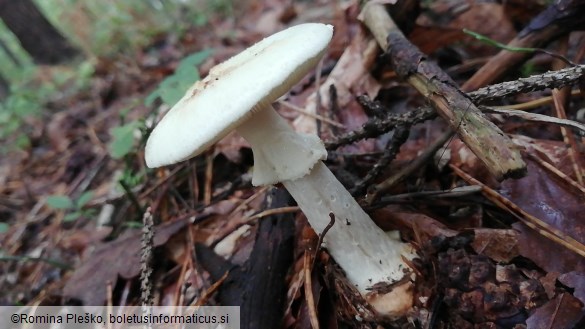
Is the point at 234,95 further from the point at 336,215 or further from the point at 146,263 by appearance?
the point at 146,263

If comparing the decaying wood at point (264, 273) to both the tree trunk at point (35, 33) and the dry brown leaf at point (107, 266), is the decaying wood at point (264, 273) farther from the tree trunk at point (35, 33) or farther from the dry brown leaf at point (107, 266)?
the tree trunk at point (35, 33)

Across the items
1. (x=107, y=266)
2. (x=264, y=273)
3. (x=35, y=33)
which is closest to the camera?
(x=264, y=273)

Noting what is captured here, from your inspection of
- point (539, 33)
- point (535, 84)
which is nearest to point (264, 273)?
point (535, 84)

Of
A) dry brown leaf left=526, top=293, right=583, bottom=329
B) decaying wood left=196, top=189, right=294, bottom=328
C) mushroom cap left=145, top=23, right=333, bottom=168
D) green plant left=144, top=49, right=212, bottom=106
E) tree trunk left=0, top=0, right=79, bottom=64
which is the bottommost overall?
dry brown leaf left=526, top=293, right=583, bottom=329

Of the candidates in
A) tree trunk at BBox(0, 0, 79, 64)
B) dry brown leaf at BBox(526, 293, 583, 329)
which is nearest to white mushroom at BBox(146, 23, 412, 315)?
dry brown leaf at BBox(526, 293, 583, 329)

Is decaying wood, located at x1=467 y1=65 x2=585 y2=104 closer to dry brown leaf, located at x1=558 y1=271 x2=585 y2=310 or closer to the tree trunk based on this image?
dry brown leaf, located at x1=558 y1=271 x2=585 y2=310

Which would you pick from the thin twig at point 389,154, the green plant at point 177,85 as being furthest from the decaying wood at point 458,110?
the green plant at point 177,85

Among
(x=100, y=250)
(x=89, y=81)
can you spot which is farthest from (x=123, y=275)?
(x=89, y=81)
